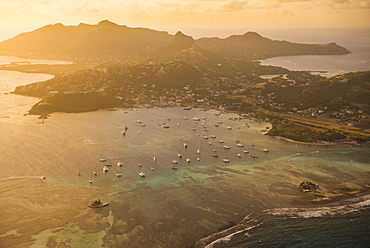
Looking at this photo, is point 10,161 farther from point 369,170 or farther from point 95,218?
point 369,170

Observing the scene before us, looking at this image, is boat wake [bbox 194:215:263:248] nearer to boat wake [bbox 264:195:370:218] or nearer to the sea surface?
the sea surface

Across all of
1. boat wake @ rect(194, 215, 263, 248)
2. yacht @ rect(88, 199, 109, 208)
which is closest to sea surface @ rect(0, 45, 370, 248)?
boat wake @ rect(194, 215, 263, 248)

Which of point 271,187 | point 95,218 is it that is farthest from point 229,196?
point 95,218

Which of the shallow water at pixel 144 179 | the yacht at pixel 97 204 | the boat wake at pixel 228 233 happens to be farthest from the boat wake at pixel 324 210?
the yacht at pixel 97 204

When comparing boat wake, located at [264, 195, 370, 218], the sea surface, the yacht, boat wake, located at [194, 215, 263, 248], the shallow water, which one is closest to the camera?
boat wake, located at [194, 215, 263, 248]

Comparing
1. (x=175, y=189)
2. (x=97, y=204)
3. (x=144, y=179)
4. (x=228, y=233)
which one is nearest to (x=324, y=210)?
(x=228, y=233)

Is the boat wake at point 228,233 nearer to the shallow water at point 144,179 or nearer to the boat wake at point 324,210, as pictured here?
the shallow water at point 144,179
